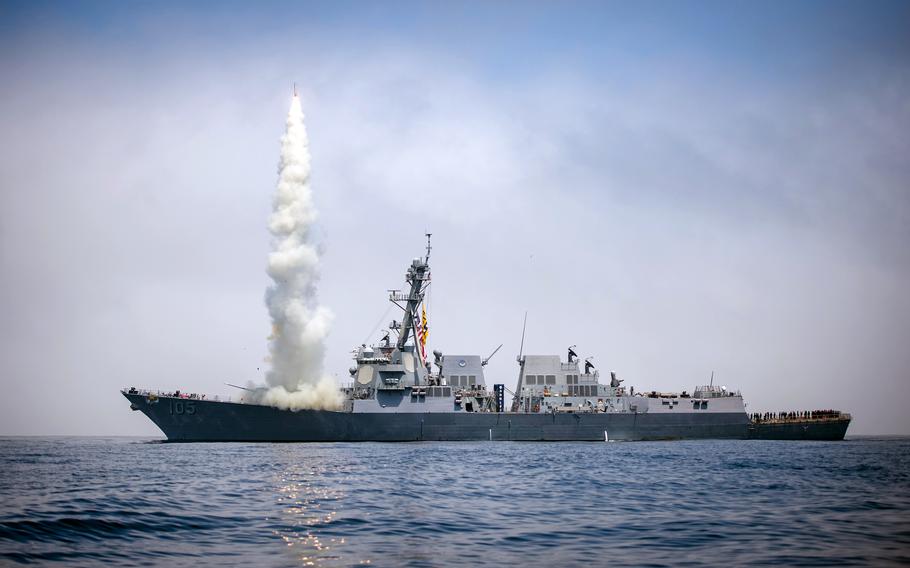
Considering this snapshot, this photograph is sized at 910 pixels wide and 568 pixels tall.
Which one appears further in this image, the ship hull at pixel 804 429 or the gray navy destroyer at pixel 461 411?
the ship hull at pixel 804 429

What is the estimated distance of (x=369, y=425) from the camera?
53.5 metres

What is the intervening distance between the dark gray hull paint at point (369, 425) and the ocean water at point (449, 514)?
62.1 feet

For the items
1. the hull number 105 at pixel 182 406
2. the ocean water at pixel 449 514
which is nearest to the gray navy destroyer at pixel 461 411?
the hull number 105 at pixel 182 406

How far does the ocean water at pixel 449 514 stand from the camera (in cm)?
1351

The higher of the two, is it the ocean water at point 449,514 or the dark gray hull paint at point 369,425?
the dark gray hull paint at point 369,425

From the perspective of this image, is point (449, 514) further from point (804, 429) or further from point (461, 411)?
point (804, 429)

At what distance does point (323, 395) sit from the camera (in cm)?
5300

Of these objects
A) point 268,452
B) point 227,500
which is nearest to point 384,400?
point 268,452

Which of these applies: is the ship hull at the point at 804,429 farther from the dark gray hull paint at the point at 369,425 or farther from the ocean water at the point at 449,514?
the ocean water at the point at 449,514

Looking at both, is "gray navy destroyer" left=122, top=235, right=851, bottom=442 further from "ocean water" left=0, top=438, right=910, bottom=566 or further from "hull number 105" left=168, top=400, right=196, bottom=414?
"ocean water" left=0, top=438, right=910, bottom=566

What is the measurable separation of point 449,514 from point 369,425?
117ft

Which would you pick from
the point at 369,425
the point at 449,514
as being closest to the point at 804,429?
the point at 369,425

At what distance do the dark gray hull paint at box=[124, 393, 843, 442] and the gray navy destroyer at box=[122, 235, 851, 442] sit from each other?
0.07 meters

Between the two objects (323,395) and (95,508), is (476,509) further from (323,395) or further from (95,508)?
(323,395)
